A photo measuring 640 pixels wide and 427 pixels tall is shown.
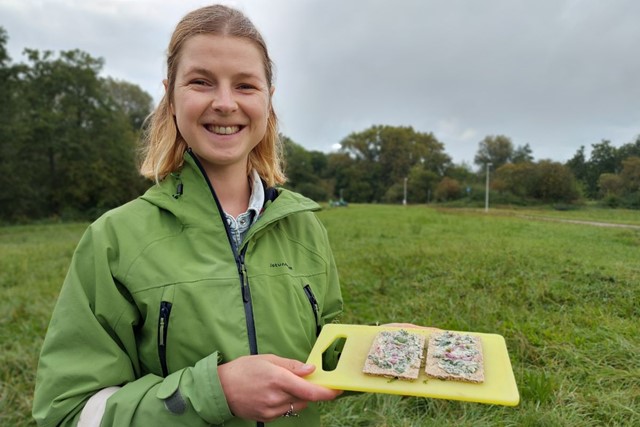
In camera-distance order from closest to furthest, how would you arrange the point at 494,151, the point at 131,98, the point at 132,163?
the point at 494,151
the point at 132,163
the point at 131,98

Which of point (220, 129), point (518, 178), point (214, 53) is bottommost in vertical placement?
point (518, 178)

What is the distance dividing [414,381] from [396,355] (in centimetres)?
11

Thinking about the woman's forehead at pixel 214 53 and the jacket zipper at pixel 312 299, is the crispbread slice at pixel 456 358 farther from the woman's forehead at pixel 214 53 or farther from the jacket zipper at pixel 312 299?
the woman's forehead at pixel 214 53

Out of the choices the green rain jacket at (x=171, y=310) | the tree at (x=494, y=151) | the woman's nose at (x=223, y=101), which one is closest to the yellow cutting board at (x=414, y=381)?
the green rain jacket at (x=171, y=310)

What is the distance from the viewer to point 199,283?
1319 millimetres

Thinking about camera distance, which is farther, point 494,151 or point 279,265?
point 494,151

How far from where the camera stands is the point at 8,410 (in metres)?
3.39

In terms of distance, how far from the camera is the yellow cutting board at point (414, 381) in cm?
126

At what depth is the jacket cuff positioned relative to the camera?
3.77ft

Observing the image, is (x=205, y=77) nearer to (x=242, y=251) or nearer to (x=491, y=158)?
(x=242, y=251)

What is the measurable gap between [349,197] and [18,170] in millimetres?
26307

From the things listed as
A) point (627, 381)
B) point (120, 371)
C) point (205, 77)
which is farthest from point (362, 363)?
point (627, 381)

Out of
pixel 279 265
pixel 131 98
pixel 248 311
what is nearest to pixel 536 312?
pixel 279 265

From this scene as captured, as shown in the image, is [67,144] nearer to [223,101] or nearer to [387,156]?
[387,156]
